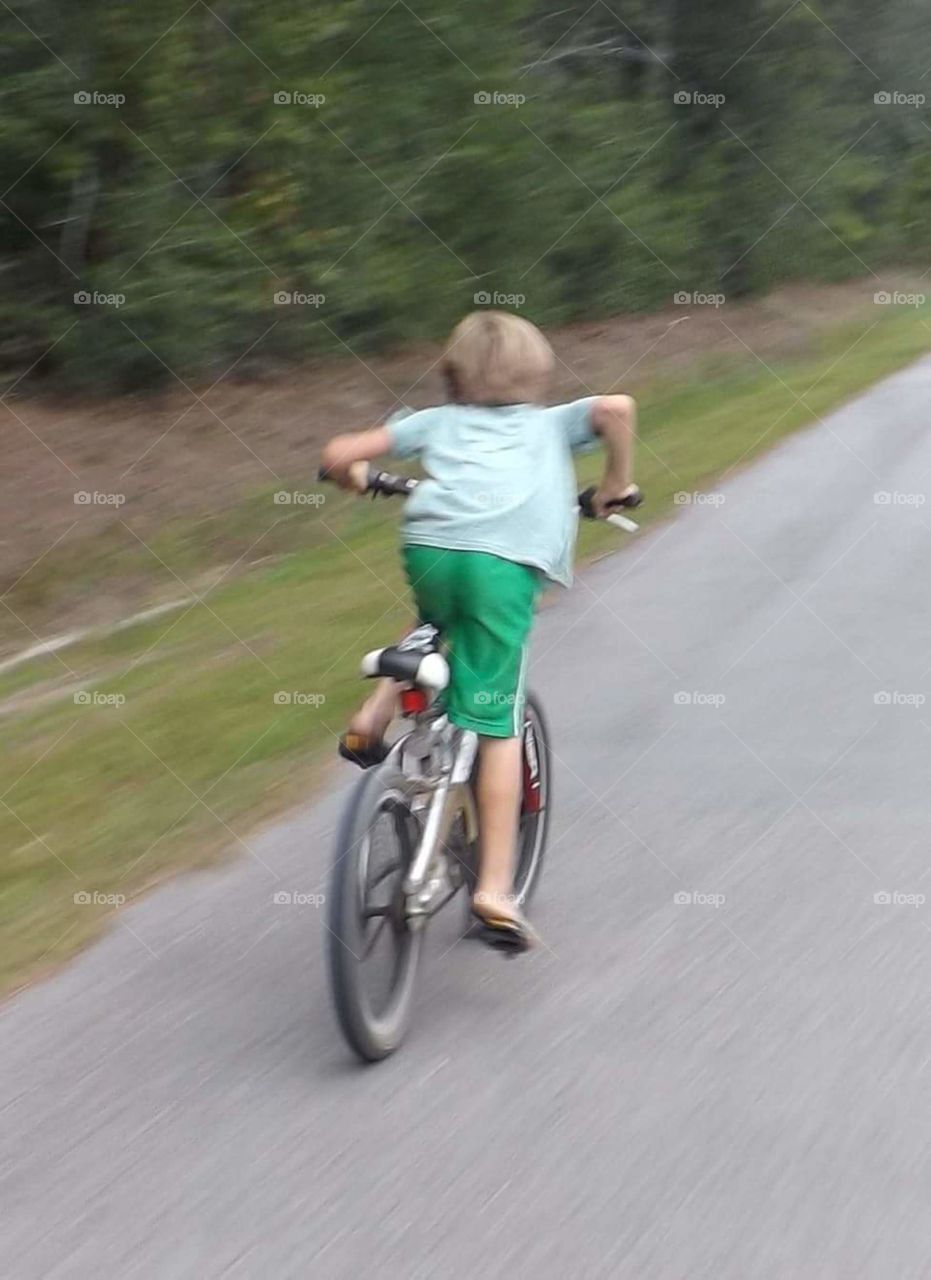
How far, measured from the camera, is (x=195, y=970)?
530cm

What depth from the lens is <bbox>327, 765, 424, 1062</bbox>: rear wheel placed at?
14.4 feet

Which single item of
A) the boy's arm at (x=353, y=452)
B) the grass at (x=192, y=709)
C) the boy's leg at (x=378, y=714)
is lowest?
the grass at (x=192, y=709)

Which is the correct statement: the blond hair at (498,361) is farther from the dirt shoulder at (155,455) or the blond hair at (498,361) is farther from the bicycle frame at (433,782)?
the dirt shoulder at (155,455)

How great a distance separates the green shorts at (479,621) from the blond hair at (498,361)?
0.43m

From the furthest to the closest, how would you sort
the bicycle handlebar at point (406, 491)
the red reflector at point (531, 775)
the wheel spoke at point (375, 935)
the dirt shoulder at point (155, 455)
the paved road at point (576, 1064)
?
the dirt shoulder at point (155, 455) → the red reflector at point (531, 775) → the bicycle handlebar at point (406, 491) → the wheel spoke at point (375, 935) → the paved road at point (576, 1064)

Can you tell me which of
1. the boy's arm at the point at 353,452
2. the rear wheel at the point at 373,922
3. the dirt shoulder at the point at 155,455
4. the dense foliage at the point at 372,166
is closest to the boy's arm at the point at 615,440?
the boy's arm at the point at 353,452

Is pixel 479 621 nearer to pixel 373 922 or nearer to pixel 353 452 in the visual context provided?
pixel 353 452

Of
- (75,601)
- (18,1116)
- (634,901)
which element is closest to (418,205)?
(75,601)

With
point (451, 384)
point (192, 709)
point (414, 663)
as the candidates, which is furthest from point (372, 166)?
point (414, 663)

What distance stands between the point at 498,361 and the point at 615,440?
40cm

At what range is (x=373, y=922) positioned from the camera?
182 inches

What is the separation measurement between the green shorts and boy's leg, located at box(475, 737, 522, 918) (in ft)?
0.24

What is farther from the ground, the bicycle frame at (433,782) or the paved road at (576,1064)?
the bicycle frame at (433,782)

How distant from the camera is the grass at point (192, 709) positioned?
6.25 m
